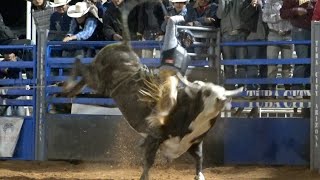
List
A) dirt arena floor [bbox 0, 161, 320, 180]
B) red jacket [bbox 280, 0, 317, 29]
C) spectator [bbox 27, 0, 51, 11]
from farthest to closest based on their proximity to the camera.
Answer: spectator [bbox 27, 0, 51, 11] < red jacket [bbox 280, 0, 317, 29] < dirt arena floor [bbox 0, 161, 320, 180]

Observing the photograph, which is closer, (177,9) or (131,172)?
(131,172)

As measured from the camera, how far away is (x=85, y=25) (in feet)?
39.3

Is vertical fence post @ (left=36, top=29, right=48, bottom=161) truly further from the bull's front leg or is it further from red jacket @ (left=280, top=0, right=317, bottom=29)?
red jacket @ (left=280, top=0, right=317, bottom=29)

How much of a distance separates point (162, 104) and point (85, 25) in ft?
12.7

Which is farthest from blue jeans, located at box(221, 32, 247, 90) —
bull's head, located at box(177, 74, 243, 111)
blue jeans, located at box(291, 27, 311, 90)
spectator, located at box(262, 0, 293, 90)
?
bull's head, located at box(177, 74, 243, 111)

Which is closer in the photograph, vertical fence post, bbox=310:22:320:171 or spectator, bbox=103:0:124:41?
vertical fence post, bbox=310:22:320:171

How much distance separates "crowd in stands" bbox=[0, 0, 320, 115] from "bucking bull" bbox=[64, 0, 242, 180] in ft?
3.41

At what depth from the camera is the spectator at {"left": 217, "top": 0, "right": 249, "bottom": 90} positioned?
10734mm

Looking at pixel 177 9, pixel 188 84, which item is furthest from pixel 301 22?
pixel 188 84

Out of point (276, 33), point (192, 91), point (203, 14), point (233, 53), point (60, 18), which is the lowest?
point (192, 91)

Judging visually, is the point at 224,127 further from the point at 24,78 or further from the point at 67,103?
the point at 24,78

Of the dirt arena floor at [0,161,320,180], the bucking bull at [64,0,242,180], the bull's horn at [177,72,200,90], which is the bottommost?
the dirt arena floor at [0,161,320,180]

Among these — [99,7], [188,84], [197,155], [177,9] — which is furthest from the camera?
[99,7]

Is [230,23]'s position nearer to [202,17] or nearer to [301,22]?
[202,17]
